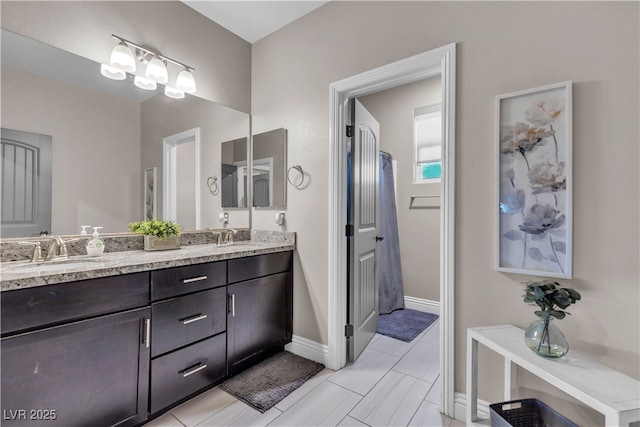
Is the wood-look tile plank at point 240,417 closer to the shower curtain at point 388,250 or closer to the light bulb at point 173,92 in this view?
the shower curtain at point 388,250

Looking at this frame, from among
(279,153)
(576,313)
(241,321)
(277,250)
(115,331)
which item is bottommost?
(241,321)

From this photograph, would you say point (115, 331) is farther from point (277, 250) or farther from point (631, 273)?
point (631, 273)

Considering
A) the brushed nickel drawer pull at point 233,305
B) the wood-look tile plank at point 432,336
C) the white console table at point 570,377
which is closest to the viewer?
the white console table at point 570,377

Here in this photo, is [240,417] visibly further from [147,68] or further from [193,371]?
[147,68]

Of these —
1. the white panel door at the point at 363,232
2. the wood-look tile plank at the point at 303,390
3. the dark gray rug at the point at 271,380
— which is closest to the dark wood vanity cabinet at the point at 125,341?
the dark gray rug at the point at 271,380

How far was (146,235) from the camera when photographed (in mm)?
1894

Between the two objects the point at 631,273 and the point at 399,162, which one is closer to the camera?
the point at 631,273

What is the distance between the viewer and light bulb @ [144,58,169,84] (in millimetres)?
1907

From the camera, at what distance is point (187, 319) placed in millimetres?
1585

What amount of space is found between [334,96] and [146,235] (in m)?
1.61

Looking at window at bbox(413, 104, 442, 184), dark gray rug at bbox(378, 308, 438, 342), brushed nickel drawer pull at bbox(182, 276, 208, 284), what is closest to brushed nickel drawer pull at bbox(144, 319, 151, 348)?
brushed nickel drawer pull at bbox(182, 276, 208, 284)

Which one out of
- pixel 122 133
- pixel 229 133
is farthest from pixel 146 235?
pixel 229 133

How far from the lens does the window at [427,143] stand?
321cm

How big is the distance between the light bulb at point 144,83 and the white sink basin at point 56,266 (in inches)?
46.5
